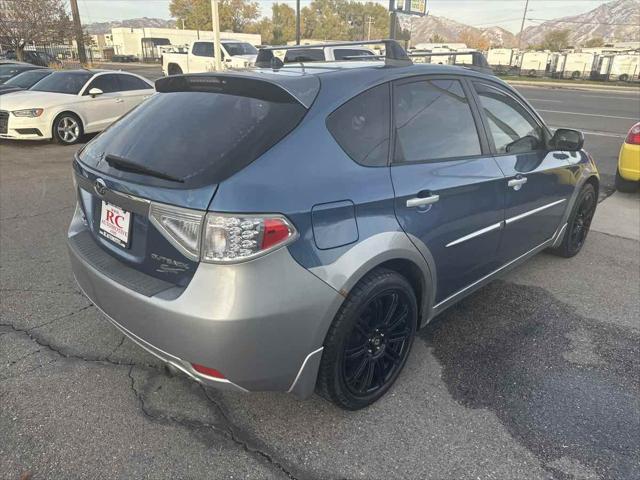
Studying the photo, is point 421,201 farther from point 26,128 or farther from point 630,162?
point 26,128

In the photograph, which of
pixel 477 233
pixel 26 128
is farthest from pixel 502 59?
pixel 477 233

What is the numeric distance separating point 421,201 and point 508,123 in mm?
1354

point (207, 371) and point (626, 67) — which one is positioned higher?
point (626, 67)

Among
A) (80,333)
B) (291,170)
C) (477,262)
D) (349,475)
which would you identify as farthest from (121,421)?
(477,262)

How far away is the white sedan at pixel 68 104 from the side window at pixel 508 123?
337 inches

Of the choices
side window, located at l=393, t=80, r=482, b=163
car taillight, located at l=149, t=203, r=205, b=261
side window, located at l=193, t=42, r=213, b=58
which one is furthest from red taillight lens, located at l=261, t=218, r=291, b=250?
side window, located at l=193, t=42, r=213, b=58

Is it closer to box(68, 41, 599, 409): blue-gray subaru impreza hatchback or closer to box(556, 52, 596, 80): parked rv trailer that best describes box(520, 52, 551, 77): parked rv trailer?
box(556, 52, 596, 80): parked rv trailer

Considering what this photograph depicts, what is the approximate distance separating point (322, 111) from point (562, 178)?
2.49 meters

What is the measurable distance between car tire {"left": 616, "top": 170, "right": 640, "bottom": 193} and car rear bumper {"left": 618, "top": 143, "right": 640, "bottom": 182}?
6.7 inches

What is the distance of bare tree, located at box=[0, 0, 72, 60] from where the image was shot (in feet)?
71.4

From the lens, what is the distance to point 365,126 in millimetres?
2316

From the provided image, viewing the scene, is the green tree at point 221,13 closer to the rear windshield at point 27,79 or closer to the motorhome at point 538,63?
the motorhome at point 538,63

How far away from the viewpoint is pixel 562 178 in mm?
3758

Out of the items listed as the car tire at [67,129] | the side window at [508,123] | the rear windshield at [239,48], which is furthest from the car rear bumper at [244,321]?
the rear windshield at [239,48]
